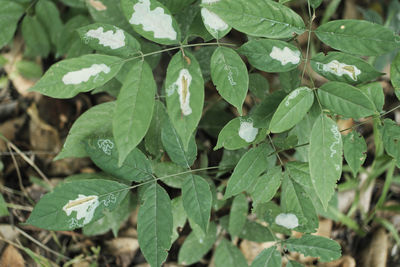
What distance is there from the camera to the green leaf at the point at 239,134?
124 centimetres

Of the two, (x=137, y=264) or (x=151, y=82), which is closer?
(x=151, y=82)

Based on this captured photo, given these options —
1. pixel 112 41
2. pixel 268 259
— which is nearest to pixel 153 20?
pixel 112 41

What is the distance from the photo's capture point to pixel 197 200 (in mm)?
1236

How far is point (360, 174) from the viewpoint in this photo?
207 centimetres

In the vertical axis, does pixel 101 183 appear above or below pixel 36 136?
above

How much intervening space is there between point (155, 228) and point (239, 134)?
0.44 meters

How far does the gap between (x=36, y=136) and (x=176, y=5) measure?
4.34 ft

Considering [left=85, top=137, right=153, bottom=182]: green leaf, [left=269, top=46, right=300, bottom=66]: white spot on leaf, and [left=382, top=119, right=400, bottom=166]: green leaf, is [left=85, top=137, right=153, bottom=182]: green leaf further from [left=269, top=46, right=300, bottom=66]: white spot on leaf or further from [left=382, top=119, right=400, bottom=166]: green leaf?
[left=382, top=119, right=400, bottom=166]: green leaf

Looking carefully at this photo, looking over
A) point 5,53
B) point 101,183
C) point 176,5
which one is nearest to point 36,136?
point 5,53

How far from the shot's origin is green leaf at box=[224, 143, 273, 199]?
124cm

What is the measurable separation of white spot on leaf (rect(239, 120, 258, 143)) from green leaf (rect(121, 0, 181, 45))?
40 cm

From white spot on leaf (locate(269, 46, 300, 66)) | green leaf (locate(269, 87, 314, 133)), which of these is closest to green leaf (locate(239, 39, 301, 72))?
white spot on leaf (locate(269, 46, 300, 66))

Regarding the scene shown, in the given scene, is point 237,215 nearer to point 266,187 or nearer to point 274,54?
point 266,187

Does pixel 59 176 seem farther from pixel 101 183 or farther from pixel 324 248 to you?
pixel 324 248
